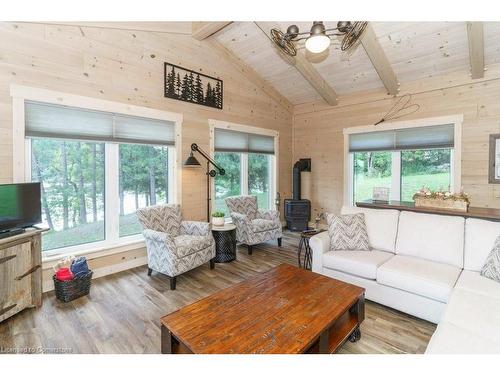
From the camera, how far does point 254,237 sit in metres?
4.17

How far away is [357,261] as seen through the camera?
8.74 ft

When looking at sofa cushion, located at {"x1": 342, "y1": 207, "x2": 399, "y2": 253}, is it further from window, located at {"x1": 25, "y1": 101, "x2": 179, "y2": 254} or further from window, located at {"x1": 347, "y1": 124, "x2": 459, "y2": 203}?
window, located at {"x1": 25, "y1": 101, "x2": 179, "y2": 254}

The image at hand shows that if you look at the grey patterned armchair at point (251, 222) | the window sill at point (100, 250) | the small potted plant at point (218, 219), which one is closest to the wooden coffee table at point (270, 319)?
the small potted plant at point (218, 219)

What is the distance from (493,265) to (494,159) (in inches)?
101

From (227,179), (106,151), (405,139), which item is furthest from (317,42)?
(405,139)

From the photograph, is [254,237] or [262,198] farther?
[262,198]

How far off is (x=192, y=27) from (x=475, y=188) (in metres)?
5.09

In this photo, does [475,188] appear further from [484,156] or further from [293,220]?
[293,220]

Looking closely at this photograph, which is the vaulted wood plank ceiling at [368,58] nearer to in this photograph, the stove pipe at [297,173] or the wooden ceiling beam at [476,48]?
the wooden ceiling beam at [476,48]

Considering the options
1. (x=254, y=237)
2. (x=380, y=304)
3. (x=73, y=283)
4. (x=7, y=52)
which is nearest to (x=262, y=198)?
(x=254, y=237)

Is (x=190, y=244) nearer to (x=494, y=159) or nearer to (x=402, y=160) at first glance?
(x=402, y=160)

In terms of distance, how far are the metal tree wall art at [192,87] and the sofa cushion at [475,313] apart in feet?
13.1

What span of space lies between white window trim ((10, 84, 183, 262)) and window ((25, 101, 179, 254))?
25 millimetres

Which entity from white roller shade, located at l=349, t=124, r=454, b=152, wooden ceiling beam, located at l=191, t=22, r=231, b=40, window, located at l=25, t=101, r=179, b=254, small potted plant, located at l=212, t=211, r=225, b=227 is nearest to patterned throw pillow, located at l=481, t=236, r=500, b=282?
white roller shade, located at l=349, t=124, r=454, b=152
